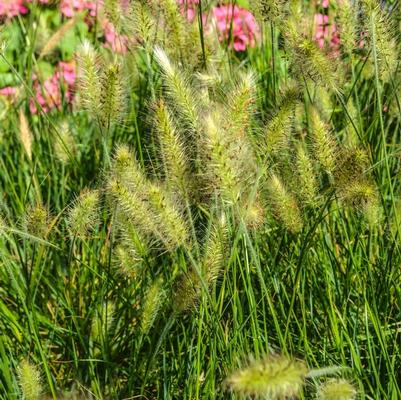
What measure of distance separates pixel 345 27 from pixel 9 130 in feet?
5.21

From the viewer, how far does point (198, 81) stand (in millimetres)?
2145

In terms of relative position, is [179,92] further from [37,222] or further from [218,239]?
[37,222]

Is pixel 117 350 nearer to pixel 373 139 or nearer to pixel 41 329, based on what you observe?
pixel 41 329

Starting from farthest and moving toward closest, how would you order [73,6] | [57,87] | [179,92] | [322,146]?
[73,6] → [57,87] → [322,146] → [179,92]

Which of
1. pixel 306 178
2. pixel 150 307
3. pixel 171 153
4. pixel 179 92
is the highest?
pixel 179 92

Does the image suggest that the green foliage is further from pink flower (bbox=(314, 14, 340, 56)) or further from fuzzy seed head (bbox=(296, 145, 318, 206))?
pink flower (bbox=(314, 14, 340, 56))

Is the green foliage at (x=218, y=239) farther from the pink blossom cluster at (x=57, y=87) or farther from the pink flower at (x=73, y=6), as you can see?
the pink flower at (x=73, y=6)

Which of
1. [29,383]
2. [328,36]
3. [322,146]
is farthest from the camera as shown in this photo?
[328,36]

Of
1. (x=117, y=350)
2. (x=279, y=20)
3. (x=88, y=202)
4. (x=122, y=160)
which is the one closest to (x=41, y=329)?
(x=117, y=350)

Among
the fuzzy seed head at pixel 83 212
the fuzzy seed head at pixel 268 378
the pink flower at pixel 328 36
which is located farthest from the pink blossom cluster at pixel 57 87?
the fuzzy seed head at pixel 268 378

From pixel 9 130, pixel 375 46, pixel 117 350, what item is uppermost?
pixel 375 46

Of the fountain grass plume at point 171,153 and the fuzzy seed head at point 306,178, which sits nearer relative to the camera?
the fountain grass plume at point 171,153

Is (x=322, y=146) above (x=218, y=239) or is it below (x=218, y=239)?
above

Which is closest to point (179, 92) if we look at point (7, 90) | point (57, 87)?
point (57, 87)
